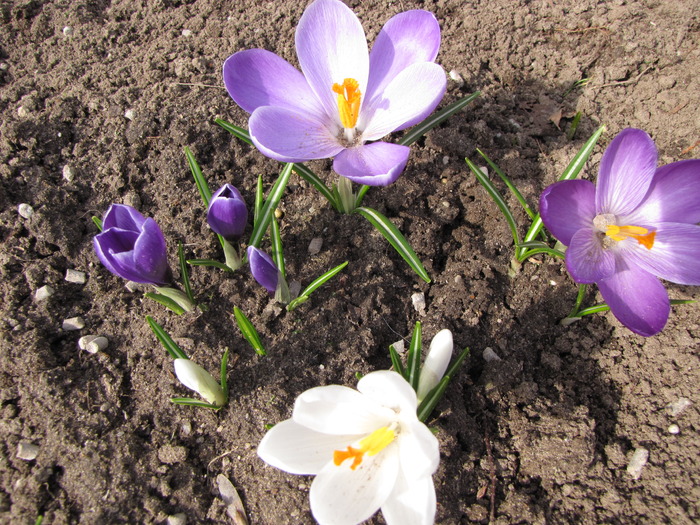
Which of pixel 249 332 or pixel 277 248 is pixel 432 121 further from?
pixel 249 332

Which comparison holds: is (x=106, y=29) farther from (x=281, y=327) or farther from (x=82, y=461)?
(x=82, y=461)

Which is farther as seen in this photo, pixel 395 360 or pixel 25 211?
pixel 25 211

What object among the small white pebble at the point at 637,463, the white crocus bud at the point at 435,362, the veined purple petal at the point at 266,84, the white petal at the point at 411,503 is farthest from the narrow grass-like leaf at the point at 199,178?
the small white pebble at the point at 637,463

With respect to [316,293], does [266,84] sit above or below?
above

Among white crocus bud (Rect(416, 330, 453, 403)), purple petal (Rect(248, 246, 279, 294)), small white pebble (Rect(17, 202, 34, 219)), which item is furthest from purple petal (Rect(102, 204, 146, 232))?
white crocus bud (Rect(416, 330, 453, 403))

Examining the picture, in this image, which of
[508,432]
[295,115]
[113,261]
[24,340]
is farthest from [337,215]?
[24,340]

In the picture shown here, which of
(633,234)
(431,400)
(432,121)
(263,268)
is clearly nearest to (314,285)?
(263,268)

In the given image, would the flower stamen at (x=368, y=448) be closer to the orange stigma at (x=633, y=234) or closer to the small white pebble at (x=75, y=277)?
the orange stigma at (x=633, y=234)
